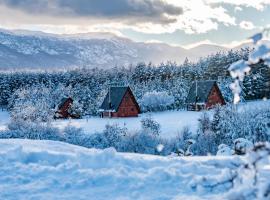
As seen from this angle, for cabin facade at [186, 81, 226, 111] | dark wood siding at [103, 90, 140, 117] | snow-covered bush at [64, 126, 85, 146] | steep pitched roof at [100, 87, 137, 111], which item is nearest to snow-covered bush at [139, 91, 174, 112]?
cabin facade at [186, 81, 226, 111]

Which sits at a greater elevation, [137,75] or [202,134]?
[137,75]

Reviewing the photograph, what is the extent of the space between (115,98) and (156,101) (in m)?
9.84

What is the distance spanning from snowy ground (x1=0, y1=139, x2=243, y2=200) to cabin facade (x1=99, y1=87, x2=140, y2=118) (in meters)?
51.2

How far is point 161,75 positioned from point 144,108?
22.2 meters

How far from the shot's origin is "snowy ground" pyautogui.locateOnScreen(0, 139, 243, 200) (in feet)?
25.1

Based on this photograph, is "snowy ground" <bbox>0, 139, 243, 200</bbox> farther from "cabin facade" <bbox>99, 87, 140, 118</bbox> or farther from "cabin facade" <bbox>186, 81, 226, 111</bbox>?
"cabin facade" <bbox>186, 81, 226, 111</bbox>

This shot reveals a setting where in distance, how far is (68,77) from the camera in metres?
101

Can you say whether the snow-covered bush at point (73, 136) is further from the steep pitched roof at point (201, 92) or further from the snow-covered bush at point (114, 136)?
the steep pitched roof at point (201, 92)

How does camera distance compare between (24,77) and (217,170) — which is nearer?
(217,170)

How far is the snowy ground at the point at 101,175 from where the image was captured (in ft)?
25.1

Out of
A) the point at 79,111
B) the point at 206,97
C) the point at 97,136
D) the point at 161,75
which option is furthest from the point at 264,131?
the point at 161,75

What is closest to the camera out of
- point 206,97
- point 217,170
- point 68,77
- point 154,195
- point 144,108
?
point 154,195

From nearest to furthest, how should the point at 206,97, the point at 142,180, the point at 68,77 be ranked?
1. the point at 142,180
2. the point at 206,97
3. the point at 68,77

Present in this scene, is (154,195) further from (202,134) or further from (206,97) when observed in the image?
(206,97)
